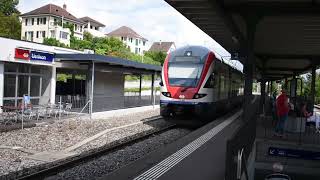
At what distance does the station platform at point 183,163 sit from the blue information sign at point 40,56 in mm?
13182

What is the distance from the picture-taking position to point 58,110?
2330cm

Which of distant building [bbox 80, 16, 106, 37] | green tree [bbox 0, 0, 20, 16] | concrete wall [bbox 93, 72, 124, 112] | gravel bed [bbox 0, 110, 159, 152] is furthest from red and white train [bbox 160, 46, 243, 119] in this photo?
distant building [bbox 80, 16, 106, 37]

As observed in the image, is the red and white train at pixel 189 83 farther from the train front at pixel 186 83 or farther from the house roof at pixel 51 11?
the house roof at pixel 51 11

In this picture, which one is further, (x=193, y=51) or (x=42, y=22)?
(x=42, y=22)

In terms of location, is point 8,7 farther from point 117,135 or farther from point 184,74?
point 117,135

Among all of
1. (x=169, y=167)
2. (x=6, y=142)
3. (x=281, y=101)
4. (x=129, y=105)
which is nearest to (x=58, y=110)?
(x=6, y=142)

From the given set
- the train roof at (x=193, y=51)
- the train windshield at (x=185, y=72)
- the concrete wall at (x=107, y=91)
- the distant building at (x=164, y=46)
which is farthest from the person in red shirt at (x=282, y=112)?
the distant building at (x=164, y=46)

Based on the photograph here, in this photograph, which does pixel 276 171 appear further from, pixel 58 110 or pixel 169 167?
pixel 58 110

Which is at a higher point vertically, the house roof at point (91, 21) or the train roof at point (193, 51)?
the house roof at point (91, 21)

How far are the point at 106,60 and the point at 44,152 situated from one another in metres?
12.4

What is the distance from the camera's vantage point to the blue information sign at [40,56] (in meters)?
24.2

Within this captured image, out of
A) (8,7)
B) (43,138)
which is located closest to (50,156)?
(43,138)

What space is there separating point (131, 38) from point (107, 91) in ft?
339

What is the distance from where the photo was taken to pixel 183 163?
31.7 feet
